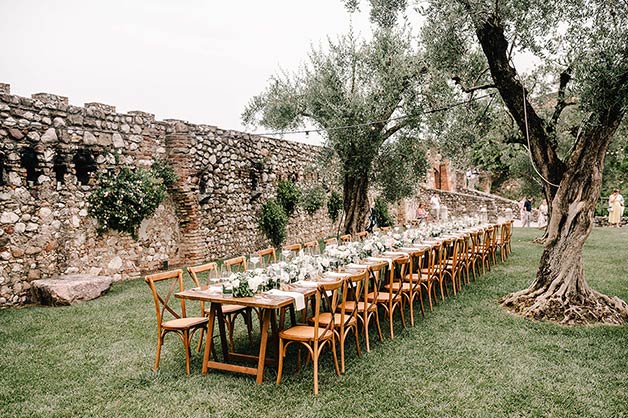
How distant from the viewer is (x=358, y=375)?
4574 mm

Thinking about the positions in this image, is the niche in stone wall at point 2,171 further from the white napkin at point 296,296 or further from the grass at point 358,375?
the white napkin at point 296,296

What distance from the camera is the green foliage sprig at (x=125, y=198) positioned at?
859cm

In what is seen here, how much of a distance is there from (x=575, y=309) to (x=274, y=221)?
26.1 feet

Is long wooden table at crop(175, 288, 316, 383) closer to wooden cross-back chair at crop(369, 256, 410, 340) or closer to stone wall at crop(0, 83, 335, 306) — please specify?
wooden cross-back chair at crop(369, 256, 410, 340)

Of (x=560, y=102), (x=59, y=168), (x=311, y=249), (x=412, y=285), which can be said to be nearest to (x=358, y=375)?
(x=311, y=249)

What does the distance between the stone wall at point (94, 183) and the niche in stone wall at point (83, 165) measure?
2cm

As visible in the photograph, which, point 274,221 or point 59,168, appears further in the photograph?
point 274,221

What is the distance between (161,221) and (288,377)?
21.1 ft

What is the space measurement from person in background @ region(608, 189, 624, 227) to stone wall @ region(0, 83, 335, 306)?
1357cm

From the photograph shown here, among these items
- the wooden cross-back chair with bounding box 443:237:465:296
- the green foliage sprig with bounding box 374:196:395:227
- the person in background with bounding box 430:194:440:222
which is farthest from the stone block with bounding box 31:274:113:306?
the person in background with bounding box 430:194:440:222

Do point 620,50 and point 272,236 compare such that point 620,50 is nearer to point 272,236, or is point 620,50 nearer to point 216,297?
point 216,297

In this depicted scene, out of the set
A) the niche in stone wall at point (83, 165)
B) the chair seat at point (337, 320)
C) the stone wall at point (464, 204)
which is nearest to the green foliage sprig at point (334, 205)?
the stone wall at point (464, 204)

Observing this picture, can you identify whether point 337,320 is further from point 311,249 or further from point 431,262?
point 431,262

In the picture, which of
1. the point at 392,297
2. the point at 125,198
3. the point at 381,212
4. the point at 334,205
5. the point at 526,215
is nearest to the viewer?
the point at 392,297
